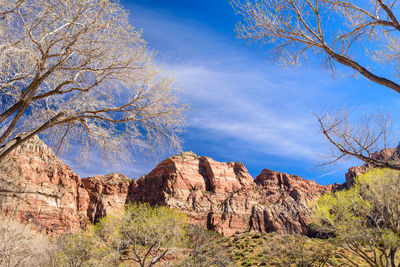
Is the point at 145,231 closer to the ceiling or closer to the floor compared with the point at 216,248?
closer to the ceiling

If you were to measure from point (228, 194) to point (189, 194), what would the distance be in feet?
45.9

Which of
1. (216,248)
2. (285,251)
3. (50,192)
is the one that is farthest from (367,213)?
(50,192)

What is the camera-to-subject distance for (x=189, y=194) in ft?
300

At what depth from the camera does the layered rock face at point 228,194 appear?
8194cm

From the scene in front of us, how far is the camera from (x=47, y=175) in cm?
8000

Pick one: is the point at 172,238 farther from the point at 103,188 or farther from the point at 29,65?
the point at 103,188

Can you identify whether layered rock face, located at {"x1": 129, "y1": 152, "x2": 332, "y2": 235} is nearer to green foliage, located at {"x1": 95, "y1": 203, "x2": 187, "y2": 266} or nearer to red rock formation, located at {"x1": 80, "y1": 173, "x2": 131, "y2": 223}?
red rock formation, located at {"x1": 80, "y1": 173, "x2": 131, "y2": 223}

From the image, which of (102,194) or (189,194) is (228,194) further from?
(102,194)

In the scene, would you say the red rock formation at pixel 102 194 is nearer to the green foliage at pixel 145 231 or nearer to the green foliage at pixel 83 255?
the green foliage at pixel 83 255

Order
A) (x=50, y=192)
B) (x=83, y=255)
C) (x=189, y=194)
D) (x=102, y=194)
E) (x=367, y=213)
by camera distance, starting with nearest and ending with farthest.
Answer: (x=367, y=213) < (x=83, y=255) < (x=50, y=192) < (x=189, y=194) < (x=102, y=194)

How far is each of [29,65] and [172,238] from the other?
69.7ft

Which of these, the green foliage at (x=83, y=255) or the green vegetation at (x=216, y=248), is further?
the green foliage at (x=83, y=255)

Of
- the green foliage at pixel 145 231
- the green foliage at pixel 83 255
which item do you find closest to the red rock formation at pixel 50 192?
the green foliage at pixel 83 255

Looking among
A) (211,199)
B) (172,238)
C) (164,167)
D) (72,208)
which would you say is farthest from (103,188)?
(172,238)
